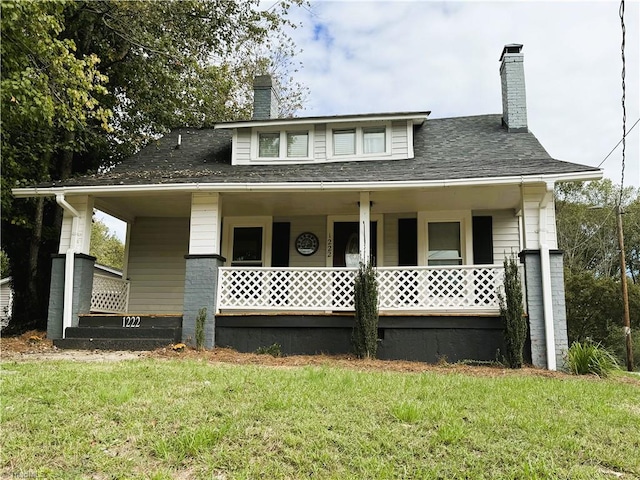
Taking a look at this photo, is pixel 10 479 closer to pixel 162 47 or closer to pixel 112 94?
pixel 162 47

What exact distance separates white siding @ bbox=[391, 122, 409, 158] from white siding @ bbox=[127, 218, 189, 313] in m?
4.84

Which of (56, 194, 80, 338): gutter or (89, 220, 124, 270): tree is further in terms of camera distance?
(89, 220, 124, 270): tree

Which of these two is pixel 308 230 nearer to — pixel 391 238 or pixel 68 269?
pixel 391 238

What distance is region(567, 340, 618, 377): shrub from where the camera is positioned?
7461 millimetres

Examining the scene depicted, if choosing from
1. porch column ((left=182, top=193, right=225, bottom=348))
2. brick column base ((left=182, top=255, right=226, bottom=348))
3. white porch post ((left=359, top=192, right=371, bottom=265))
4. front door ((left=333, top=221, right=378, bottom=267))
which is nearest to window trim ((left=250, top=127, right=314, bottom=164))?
front door ((left=333, top=221, right=378, bottom=267))

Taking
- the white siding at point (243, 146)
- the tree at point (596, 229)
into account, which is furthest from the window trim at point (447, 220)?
the tree at point (596, 229)

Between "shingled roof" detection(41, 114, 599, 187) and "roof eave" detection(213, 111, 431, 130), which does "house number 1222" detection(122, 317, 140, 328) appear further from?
"roof eave" detection(213, 111, 431, 130)

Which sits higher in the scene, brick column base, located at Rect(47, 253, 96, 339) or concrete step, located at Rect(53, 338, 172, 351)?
brick column base, located at Rect(47, 253, 96, 339)

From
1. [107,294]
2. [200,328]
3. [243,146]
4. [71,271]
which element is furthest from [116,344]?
[243,146]

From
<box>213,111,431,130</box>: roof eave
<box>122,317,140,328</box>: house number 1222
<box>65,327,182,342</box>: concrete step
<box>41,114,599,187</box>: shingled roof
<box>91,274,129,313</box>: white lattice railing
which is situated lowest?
<box>65,327,182,342</box>: concrete step

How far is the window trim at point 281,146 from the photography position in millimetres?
11256

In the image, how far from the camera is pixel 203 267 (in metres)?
9.11

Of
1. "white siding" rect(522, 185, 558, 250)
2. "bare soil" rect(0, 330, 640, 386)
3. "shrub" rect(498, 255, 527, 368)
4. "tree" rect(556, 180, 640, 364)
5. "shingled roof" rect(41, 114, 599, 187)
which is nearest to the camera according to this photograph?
"bare soil" rect(0, 330, 640, 386)

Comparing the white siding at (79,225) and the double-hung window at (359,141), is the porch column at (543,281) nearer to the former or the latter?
the double-hung window at (359,141)
